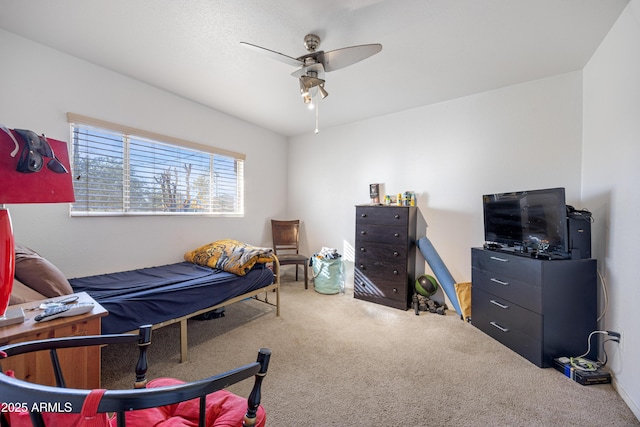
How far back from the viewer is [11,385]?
1.76 ft

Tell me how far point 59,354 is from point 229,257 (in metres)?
1.61

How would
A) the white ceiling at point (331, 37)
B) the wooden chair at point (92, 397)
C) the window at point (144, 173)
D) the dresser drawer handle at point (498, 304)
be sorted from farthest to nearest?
the window at point (144, 173)
the dresser drawer handle at point (498, 304)
the white ceiling at point (331, 37)
the wooden chair at point (92, 397)

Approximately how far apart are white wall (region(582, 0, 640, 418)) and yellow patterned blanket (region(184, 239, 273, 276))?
2.85 metres

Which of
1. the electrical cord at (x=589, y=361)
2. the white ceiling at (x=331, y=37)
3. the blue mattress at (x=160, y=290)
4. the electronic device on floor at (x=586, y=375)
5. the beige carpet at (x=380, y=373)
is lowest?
the beige carpet at (x=380, y=373)

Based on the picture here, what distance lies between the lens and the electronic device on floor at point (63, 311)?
1182 mm

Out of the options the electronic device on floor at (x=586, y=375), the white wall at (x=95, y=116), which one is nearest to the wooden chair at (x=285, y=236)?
the white wall at (x=95, y=116)

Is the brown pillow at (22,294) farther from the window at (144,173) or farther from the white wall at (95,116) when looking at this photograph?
the window at (144,173)

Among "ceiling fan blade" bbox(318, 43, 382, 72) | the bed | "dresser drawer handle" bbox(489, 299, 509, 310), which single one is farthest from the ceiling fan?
"dresser drawer handle" bbox(489, 299, 509, 310)

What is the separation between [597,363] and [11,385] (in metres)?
3.10

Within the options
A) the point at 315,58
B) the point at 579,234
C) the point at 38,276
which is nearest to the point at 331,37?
the point at 315,58

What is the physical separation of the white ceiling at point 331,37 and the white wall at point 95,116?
15 cm

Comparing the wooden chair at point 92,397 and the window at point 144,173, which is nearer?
the wooden chair at point 92,397

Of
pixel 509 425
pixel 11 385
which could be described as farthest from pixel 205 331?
pixel 509 425

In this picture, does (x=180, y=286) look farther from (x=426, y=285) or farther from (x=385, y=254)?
(x=426, y=285)
